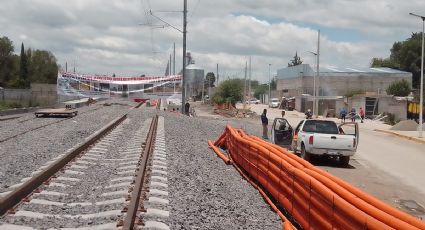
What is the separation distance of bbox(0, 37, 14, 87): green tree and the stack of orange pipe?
342 ft

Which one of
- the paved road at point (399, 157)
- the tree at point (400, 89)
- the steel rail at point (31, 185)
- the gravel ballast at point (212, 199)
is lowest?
the paved road at point (399, 157)

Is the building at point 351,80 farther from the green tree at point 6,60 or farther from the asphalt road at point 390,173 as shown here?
the asphalt road at point 390,173

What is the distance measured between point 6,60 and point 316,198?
111 meters

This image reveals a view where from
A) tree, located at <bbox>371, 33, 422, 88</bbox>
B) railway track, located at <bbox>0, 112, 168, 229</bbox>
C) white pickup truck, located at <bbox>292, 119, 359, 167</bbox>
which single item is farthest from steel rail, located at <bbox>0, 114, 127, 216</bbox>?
tree, located at <bbox>371, 33, 422, 88</bbox>

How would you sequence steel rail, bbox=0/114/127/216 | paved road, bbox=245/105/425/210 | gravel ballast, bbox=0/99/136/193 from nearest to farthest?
steel rail, bbox=0/114/127/216 < gravel ballast, bbox=0/99/136/193 < paved road, bbox=245/105/425/210

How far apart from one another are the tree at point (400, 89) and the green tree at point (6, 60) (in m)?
68.7

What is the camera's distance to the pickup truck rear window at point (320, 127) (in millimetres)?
20150

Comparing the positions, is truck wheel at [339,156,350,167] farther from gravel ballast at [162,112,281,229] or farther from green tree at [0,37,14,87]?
green tree at [0,37,14,87]

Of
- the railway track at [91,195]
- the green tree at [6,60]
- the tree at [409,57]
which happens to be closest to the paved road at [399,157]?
the railway track at [91,195]

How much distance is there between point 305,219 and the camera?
8203 millimetres

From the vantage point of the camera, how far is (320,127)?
66.3 ft

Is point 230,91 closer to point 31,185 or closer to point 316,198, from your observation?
point 31,185

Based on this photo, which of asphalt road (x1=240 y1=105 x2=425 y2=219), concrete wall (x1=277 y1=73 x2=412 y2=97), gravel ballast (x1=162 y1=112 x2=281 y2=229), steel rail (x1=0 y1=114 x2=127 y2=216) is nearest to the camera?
steel rail (x1=0 y1=114 x2=127 y2=216)

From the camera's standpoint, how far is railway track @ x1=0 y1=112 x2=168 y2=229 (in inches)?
299
